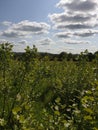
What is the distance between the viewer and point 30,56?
6.11 meters

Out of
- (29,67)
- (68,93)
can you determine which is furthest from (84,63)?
(29,67)

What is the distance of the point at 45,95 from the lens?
11.1 metres

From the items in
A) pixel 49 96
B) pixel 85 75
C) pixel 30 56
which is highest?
pixel 30 56

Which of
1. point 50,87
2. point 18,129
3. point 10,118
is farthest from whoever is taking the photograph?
point 50,87

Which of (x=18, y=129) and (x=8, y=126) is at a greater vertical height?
(x=18, y=129)

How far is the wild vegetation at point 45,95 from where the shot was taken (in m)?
3.91

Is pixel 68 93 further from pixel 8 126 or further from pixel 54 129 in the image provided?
pixel 54 129

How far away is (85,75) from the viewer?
1078cm

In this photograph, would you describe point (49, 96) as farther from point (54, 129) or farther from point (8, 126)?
point (54, 129)

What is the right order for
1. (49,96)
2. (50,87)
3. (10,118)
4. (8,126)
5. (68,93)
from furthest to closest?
(50,87), (49,96), (68,93), (10,118), (8,126)

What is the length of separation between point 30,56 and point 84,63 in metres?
4.66

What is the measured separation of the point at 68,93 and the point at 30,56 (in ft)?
13.8

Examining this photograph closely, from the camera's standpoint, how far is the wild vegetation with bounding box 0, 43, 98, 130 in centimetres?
391

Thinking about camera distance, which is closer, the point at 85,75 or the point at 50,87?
the point at 85,75
